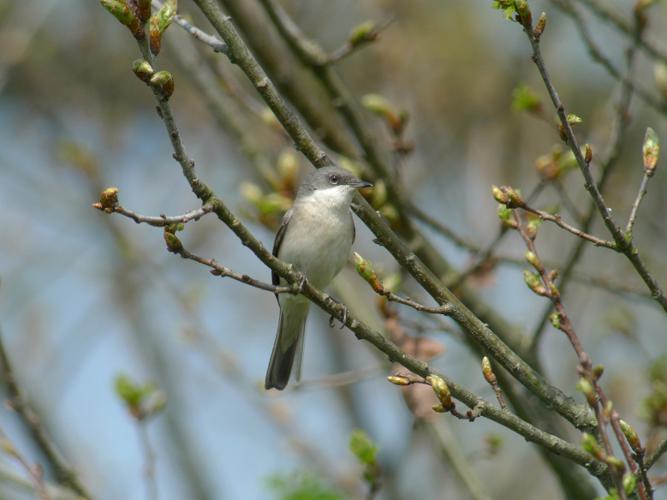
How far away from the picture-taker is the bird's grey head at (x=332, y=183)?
5.01 metres

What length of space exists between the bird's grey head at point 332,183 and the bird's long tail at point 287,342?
686 millimetres

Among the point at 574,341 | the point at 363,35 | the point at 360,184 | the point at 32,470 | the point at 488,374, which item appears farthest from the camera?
the point at 360,184

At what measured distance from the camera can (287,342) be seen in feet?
18.5

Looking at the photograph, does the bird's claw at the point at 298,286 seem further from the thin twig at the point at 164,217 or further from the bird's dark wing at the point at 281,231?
the bird's dark wing at the point at 281,231

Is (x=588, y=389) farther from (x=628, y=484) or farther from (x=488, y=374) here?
(x=488, y=374)

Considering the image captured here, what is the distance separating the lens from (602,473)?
10.4ft

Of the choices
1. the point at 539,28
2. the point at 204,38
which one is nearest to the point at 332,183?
the point at 204,38

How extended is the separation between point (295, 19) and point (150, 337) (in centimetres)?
370

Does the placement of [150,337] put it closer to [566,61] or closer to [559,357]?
[559,357]

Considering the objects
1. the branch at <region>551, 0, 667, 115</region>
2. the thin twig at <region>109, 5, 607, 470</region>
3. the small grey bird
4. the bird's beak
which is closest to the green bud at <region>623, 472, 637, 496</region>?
the thin twig at <region>109, 5, 607, 470</region>

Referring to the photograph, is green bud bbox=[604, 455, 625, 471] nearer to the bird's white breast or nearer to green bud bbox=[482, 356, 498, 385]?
green bud bbox=[482, 356, 498, 385]

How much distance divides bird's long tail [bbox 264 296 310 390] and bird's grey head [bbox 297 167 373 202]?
0.69m

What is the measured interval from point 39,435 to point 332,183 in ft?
7.30

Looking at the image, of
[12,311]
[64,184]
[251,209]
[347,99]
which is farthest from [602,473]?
[64,184]
